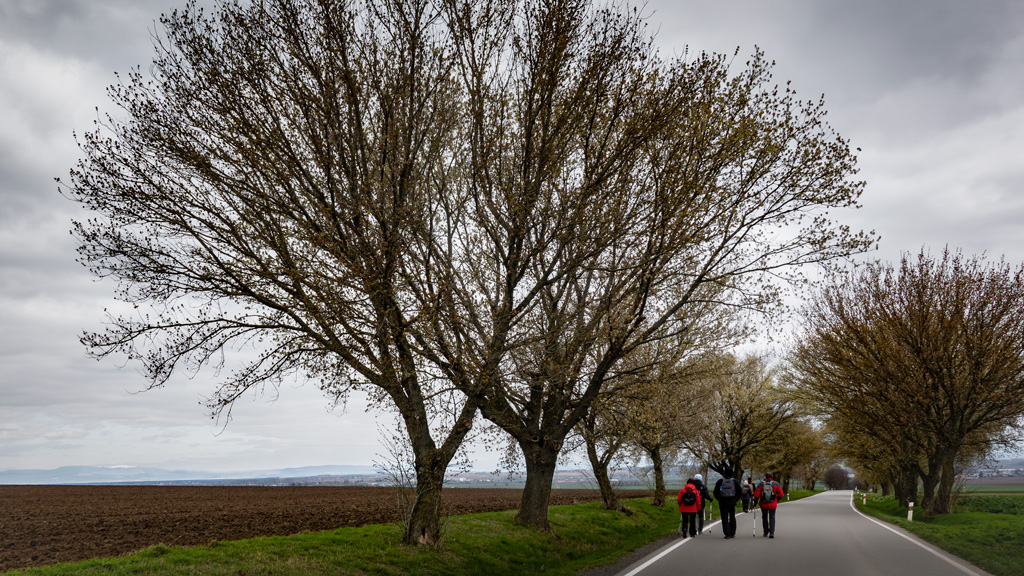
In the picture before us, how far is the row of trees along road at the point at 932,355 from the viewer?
25.0m

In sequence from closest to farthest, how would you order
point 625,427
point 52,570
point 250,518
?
point 52,570
point 625,427
point 250,518

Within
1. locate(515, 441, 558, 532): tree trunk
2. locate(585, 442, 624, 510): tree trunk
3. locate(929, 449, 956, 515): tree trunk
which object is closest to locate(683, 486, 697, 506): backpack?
locate(515, 441, 558, 532): tree trunk

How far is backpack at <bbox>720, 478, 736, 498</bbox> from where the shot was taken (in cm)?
1884

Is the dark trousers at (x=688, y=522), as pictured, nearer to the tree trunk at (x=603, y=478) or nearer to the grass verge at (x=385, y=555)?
the grass verge at (x=385, y=555)

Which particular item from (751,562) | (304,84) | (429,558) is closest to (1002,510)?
(751,562)

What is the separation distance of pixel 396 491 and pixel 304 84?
7814 mm

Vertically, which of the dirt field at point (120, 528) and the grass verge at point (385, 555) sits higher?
the grass verge at point (385, 555)

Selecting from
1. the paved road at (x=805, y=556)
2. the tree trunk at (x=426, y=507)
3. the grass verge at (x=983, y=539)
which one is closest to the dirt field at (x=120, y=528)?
the tree trunk at (x=426, y=507)

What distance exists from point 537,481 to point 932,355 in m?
18.4

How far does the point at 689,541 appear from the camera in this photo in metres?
17.9

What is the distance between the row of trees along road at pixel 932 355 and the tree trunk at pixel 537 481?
16727 mm

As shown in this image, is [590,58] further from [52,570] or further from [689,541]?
[689,541]

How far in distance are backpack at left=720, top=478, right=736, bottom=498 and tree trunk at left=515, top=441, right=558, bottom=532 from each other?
5.38 m

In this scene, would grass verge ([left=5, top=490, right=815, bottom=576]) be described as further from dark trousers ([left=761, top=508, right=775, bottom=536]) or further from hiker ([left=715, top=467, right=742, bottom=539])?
dark trousers ([left=761, top=508, right=775, bottom=536])
